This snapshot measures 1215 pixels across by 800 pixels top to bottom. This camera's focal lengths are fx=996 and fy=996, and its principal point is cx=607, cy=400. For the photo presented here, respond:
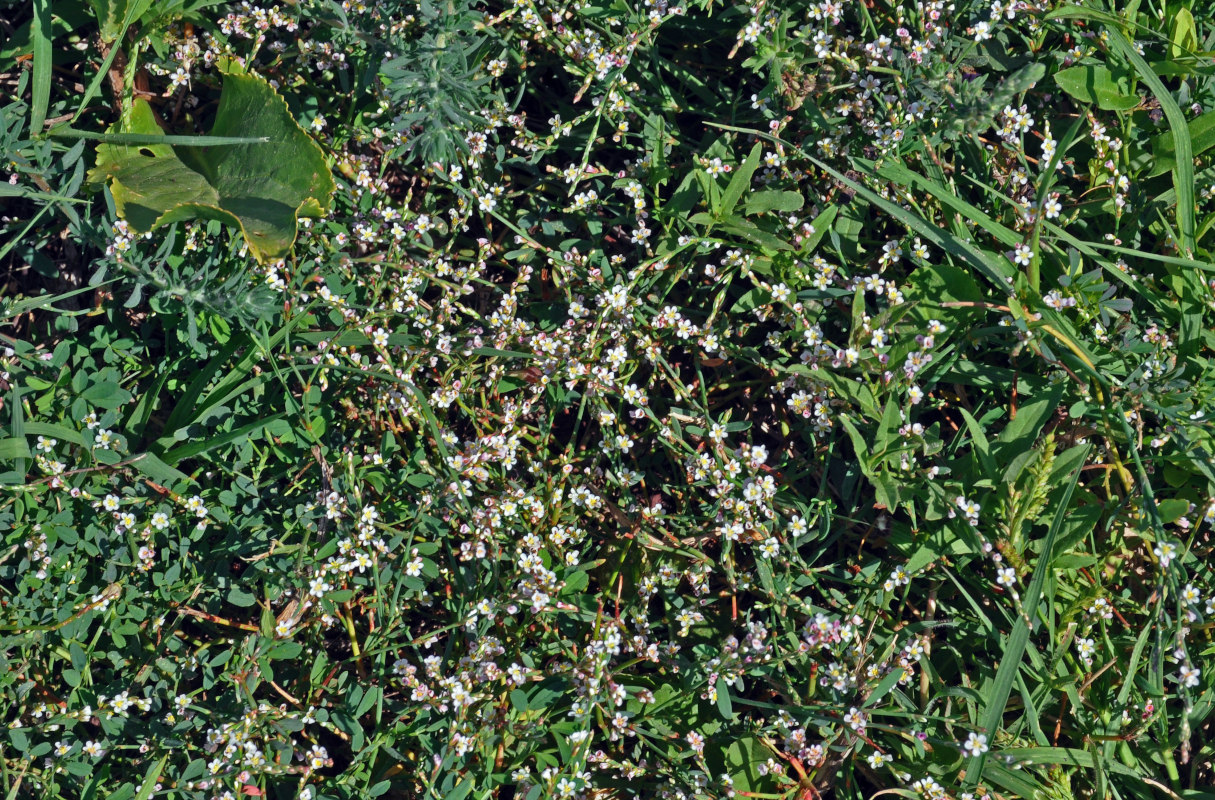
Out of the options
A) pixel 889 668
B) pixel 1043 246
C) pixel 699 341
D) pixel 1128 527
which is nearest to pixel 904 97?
pixel 1043 246

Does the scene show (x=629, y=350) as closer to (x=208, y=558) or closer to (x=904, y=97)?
(x=904, y=97)

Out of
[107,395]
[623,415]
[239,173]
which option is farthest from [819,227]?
[107,395]

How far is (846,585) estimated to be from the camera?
144 inches

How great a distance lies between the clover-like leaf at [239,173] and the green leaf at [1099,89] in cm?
271

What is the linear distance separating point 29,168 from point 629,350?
216 cm

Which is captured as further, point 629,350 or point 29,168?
point 629,350

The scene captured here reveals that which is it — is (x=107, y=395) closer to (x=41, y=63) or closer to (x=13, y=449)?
(x=13, y=449)

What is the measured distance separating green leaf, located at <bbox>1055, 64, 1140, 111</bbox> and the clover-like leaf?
2.71m

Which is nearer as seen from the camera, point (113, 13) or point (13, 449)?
point (13, 449)

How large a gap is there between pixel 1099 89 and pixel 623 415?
209 cm

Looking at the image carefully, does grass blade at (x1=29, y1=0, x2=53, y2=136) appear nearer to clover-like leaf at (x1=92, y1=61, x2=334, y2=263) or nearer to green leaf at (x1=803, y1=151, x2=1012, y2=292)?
clover-like leaf at (x1=92, y1=61, x2=334, y2=263)

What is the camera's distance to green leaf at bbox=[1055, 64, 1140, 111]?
359 centimetres

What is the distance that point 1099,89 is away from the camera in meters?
3.60

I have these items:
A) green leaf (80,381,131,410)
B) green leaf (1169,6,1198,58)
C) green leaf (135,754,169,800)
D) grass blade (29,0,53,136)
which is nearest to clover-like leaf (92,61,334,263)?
grass blade (29,0,53,136)
